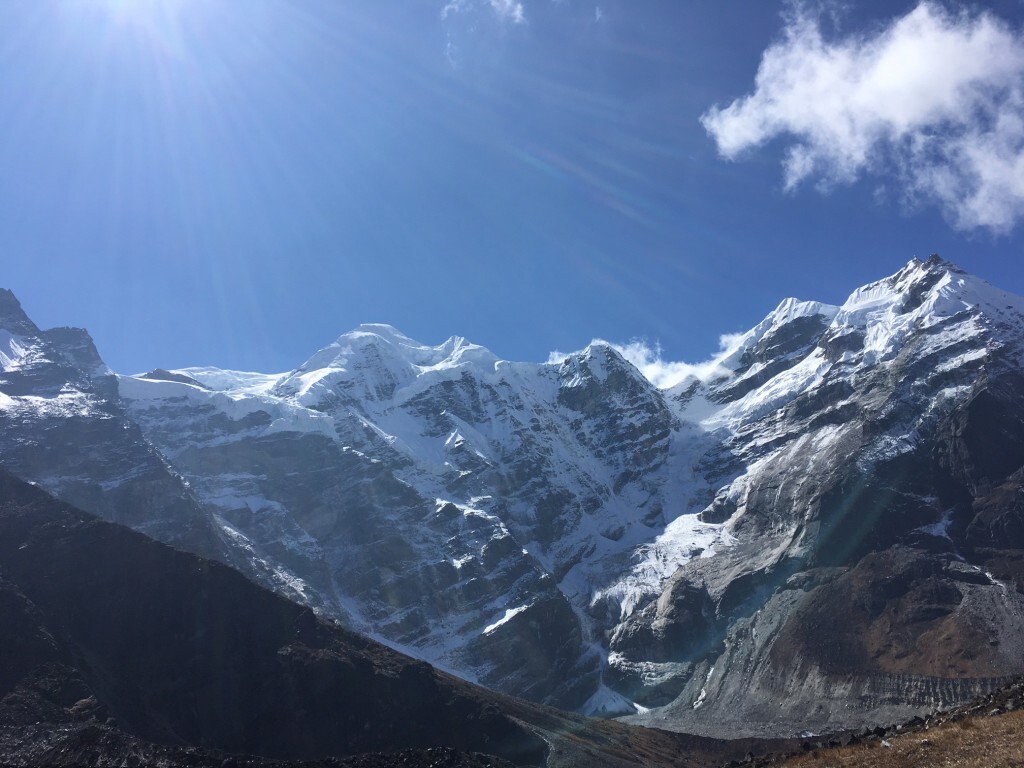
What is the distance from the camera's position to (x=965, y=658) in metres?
160

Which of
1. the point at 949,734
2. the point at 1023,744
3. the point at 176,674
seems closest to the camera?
the point at 1023,744

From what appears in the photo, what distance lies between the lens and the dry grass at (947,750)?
30.8 meters

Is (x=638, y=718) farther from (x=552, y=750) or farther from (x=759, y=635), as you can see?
(x=552, y=750)

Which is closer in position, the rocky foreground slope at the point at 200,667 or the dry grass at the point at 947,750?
the dry grass at the point at 947,750

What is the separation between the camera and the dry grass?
30812 mm

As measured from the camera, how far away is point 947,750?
33156mm

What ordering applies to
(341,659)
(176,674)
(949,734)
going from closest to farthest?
(949,734)
(176,674)
(341,659)

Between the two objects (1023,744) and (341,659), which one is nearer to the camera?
(1023,744)

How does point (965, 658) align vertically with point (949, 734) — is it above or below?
above

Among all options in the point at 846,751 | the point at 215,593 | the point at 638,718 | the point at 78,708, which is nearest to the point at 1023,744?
the point at 846,751

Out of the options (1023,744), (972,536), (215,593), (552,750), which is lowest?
(552,750)

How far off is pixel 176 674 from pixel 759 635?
423 ft

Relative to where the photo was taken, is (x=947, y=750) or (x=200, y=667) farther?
(x=200, y=667)

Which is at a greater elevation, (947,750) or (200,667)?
(947,750)
